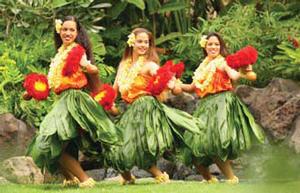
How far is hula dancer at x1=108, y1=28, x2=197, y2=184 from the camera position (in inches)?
235

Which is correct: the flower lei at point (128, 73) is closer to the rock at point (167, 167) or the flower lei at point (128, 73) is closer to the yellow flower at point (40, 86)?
the yellow flower at point (40, 86)

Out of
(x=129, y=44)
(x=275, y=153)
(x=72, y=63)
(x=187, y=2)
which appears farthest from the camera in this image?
(x=187, y=2)

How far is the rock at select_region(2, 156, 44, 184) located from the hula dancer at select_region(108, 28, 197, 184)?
49.2 inches

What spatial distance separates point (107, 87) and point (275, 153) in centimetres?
314

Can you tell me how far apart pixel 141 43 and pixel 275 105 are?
300 cm

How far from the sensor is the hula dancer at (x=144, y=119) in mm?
5977

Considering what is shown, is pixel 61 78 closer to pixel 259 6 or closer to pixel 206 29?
pixel 206 29

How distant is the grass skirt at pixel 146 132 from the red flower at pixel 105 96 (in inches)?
8.3

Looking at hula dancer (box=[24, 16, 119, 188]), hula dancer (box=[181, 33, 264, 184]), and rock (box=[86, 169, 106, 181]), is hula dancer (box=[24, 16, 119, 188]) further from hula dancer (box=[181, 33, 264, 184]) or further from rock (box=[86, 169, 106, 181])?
rock (box=[86, 169, 106, 181])

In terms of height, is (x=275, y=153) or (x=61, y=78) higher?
(x=61, y=78)

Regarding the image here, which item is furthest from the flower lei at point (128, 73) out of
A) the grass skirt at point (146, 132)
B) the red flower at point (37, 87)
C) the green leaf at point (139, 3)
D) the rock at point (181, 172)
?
the green leaf at point (139, 3)

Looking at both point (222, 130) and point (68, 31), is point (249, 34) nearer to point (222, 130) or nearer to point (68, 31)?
point (222, 130)

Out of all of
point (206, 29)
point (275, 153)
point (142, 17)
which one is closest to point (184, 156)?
point (275, 153)

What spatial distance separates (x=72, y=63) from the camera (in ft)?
18.8
